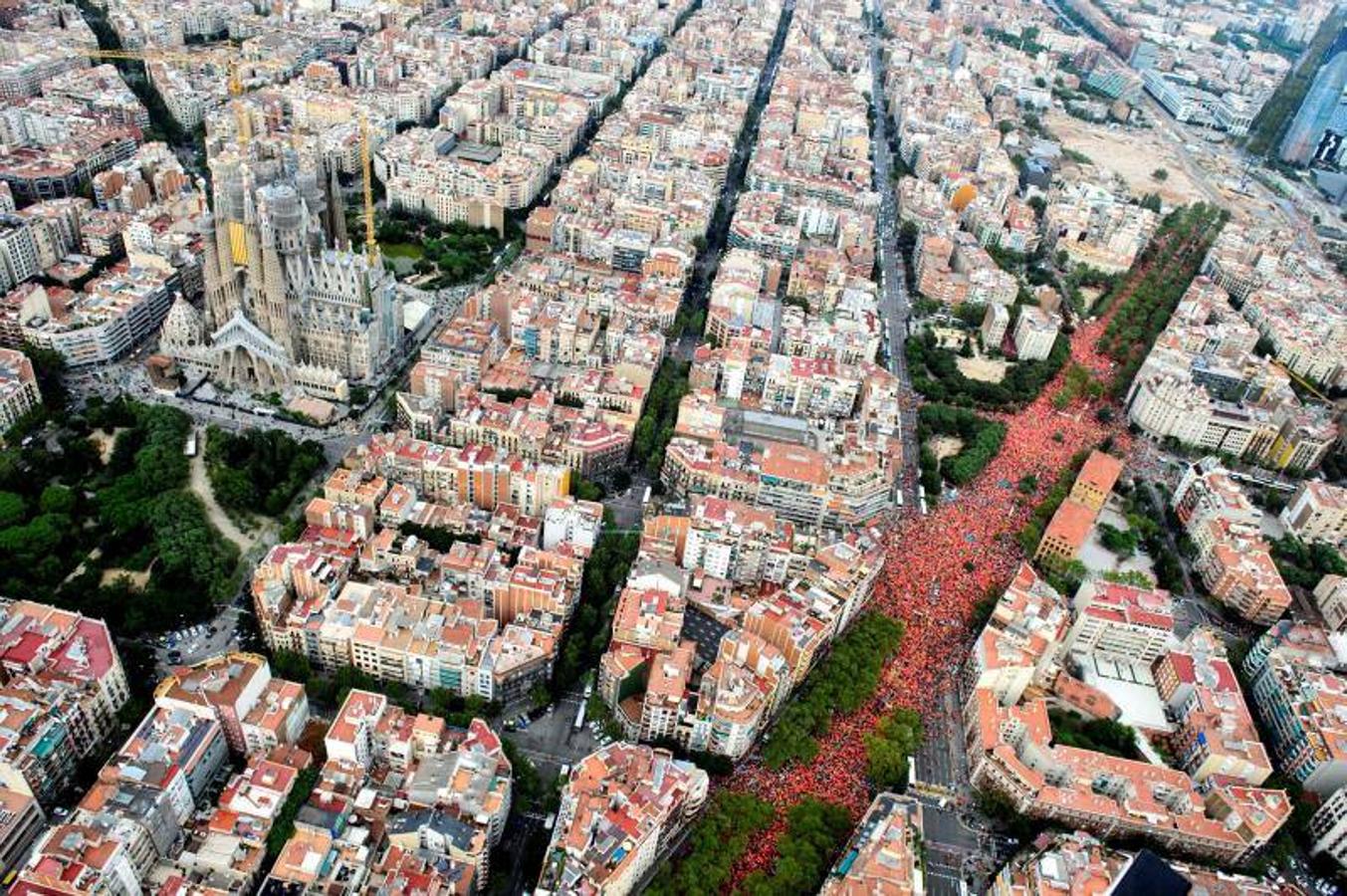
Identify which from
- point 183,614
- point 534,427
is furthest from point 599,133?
point 183,614

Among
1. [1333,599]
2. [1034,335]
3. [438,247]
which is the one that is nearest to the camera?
[1333,599]

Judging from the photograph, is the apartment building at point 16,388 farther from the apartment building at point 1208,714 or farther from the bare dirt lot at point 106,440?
the apartment building at point 1208,714

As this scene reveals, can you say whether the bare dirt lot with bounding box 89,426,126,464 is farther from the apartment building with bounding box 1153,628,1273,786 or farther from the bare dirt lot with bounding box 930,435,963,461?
the apartment building with bounding box 1153,628,1273,786

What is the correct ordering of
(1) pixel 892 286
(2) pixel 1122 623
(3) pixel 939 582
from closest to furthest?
(2) pixel 1122 623 → (3) pixel 939 582 → (1) pixel 892 286

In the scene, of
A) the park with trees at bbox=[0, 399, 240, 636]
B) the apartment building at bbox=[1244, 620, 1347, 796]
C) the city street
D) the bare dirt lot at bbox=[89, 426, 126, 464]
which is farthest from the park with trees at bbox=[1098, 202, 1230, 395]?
the bare dirt lot at bbox=[89, 426, 126, 464]

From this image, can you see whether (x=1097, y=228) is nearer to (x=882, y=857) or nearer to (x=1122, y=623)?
(x=1122, y=623)

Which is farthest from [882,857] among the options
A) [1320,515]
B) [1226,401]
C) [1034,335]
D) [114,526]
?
[1226,401]

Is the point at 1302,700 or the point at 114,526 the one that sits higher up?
the point at 1302,700

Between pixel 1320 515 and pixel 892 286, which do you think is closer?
pixel 1320 515
